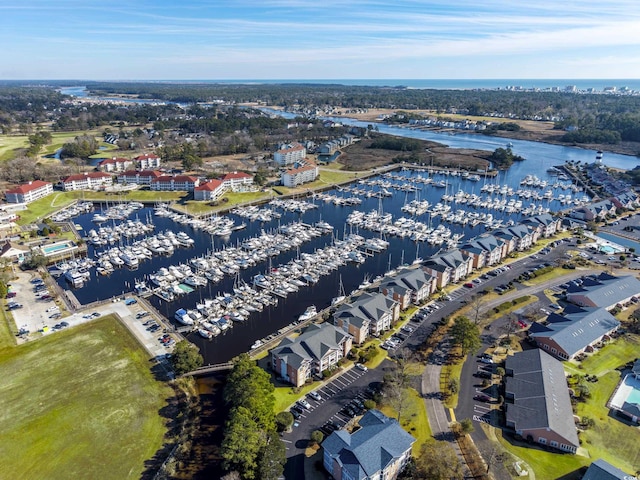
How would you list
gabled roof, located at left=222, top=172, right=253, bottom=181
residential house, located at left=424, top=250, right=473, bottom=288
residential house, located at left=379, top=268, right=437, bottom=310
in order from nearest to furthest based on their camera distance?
residential house, located at left=379, top=268, right=437, bottom=310, residential house, located at left=424, top=250, right=473, bottom=288, gabled roof, located at left=222, top=172, right=253, bottom=181

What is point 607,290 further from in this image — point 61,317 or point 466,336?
point 61,317

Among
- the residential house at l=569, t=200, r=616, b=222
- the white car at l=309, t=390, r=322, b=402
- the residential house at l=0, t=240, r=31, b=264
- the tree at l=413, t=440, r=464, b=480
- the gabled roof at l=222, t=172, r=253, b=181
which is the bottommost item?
the white car at l=309, t=390, r=322, b=402

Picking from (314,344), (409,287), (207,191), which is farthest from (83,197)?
(409,287)

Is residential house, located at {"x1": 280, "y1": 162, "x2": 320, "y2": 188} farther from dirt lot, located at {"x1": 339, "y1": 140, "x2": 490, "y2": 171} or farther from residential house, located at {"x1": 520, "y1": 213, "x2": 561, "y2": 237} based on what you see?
residential house, located at {"x1": 520, "y1": 213, "x2": 561, "y2": 237}

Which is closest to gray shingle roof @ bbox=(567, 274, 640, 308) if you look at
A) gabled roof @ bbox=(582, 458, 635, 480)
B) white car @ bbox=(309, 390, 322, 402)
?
gabled roof @ bbox=(582, 458, 635, 480)

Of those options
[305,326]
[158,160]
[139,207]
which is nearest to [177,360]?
[305,326]

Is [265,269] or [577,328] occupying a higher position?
[577,328]
